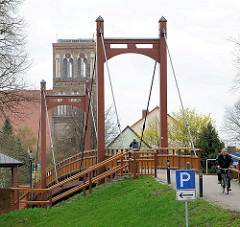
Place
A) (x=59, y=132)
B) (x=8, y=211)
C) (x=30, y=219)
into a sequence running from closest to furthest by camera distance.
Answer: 1. (x=30, y=219)
2. (x=8, y=211)
3. (x=59, y=132)

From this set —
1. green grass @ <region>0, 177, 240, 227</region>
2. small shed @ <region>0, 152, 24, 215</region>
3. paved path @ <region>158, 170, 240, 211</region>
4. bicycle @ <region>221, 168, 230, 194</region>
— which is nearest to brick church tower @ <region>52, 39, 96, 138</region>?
small shed @ <region>0, 152, 24, 215</region>

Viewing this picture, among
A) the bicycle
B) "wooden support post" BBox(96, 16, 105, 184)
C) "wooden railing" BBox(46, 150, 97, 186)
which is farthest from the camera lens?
"wooden railing" BBox(46, 150, 97, 186)

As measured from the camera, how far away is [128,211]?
718 inches

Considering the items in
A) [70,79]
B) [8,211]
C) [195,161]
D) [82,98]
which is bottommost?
[8,211]

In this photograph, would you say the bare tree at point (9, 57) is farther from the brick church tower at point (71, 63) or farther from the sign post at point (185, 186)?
the brick church tower at point (71, 63)

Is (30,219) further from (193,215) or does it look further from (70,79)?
(70,79)

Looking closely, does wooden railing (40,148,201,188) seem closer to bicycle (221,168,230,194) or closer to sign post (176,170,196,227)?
bicycle (221,168,230,194)

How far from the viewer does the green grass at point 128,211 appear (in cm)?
1506

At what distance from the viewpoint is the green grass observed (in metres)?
15.1

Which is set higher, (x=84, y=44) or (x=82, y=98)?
(x=84, y=44)

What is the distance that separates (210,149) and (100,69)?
1624 cm

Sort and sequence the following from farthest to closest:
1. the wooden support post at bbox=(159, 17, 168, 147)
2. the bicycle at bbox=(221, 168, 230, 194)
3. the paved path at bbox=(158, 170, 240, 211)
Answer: the wooden support post at bbox=(159, 17, 168, 147) < the bicycle at bbox=(221, 168, 230, 194) < the paved path at bbox=(158, 170, 240, 211)

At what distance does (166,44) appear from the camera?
28.2m

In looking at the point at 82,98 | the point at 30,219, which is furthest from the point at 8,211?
the point at 82,98
